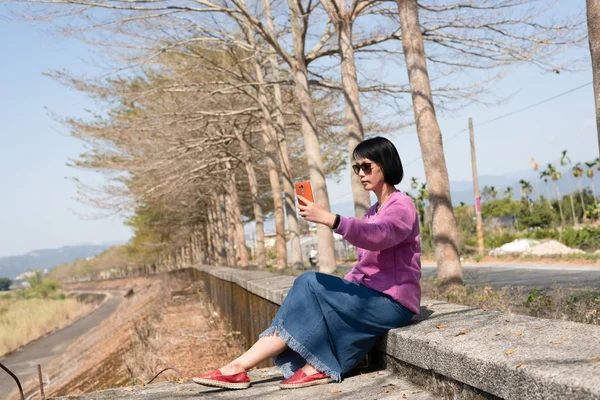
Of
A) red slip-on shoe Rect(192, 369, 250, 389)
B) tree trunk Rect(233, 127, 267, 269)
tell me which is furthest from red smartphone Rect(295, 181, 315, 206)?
tree trunk Rect(233, 127, 267, 269)

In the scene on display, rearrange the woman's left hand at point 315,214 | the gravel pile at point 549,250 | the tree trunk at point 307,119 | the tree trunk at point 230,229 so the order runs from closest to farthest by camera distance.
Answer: the woman's left hand at point 315,214 → the tree trunk at point 307,119 → the gravel pile at point 549,250 → the tree trunk at point 230,229

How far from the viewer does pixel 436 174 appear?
768 centimetres

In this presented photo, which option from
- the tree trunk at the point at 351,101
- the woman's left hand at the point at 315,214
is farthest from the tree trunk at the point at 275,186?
the woman's left hand at the point at 315,214

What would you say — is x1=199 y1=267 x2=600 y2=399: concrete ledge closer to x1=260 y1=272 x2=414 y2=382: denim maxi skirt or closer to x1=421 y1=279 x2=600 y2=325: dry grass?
x1=260 y1=272 x2=414 y2=382: denim maxi skirt

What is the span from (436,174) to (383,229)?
14.1ft

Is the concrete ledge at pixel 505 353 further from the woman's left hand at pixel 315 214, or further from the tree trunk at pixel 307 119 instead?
the tree trunk at pixel 307 119

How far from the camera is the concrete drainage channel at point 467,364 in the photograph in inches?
87.4

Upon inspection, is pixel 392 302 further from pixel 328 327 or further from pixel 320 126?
pixel 320 126

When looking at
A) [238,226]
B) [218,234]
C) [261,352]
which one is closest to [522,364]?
[261,352]

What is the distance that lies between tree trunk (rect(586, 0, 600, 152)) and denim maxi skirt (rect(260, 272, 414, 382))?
1.97 m

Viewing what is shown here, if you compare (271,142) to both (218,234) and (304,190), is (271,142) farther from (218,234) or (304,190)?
(218,234)

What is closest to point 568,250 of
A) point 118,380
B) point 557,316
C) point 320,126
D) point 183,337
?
point 320,126

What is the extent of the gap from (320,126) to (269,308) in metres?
12.4

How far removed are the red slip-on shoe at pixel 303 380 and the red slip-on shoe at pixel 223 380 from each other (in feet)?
0.81
